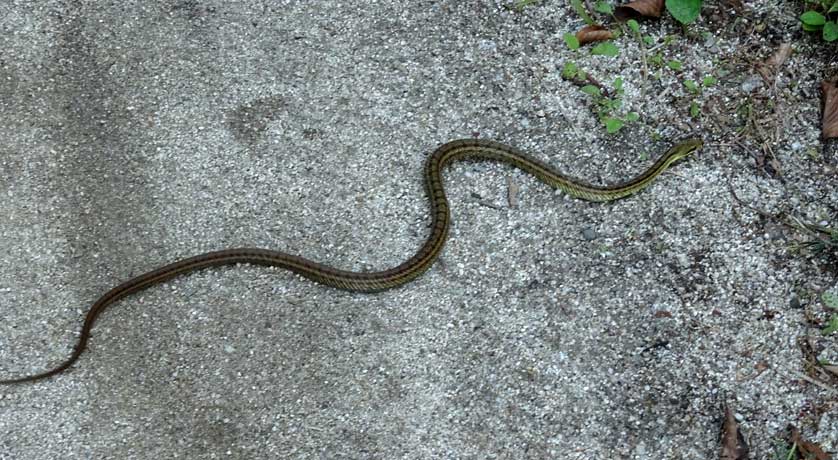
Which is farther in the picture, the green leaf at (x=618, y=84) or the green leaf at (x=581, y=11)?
the green leaf at (x=581, y=11)

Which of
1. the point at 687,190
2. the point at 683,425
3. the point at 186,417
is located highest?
the point at 687,190

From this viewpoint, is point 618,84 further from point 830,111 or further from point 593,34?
point 830,111

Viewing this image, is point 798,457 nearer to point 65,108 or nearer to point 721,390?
point 721,390

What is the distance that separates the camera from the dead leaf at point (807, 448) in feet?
17.3

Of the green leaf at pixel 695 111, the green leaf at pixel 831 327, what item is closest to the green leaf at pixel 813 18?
the green leaf at pixel 695 111

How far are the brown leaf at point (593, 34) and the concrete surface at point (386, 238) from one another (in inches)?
5.9

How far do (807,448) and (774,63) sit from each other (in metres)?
3.13

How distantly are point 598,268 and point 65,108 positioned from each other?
424 centimetres

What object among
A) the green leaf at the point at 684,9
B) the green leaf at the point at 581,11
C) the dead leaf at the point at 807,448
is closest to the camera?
the dead leaf at the point at 807,448

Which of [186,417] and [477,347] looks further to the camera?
[477,347]

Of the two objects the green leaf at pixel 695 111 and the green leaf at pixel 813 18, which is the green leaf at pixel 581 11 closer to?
the green leaf at pixel 695 111

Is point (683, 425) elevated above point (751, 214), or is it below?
below

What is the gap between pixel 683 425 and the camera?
17.9 feet

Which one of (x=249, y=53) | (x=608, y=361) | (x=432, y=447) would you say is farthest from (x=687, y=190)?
(x=249, y=53)
